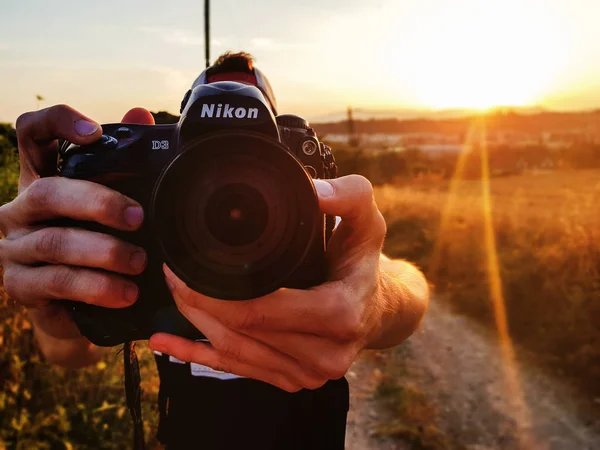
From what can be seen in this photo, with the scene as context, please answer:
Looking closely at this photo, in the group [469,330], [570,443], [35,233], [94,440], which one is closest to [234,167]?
[35,233]

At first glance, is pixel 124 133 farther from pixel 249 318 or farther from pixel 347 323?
pixel 347 323

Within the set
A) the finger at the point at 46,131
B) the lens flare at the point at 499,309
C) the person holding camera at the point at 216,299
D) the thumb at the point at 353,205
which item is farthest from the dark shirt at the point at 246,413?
the lens flare at the point at 499,309

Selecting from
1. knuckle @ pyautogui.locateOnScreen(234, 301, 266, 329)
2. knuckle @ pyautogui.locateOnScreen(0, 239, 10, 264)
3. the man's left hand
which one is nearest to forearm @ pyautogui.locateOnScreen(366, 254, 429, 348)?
the man's left hand

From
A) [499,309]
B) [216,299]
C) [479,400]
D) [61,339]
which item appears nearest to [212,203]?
[216,299]

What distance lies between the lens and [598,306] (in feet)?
16.8

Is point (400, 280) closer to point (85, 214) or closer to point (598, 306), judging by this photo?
point (85, 214)

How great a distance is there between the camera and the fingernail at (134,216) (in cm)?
128

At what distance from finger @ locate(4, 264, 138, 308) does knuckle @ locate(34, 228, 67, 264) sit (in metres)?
0.05

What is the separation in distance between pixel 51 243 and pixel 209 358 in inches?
20.5

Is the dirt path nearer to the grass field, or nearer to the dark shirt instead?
the grass field

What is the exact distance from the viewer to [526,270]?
244 inches

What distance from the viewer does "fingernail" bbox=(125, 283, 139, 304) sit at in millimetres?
1341

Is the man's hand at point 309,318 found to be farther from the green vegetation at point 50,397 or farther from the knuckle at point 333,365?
the green vegetation at point 50,397

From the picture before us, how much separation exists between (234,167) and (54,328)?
0.99m
